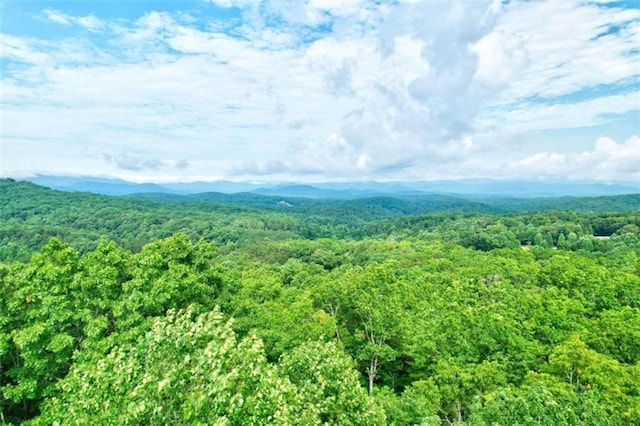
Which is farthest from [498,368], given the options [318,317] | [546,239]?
[546,239]

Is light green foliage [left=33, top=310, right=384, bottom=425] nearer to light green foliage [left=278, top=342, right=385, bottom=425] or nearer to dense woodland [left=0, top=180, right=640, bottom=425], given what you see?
dense woodland [left=0, top=180, right=640, bottom=425]

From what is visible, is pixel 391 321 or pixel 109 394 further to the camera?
Result: pixel 391 321

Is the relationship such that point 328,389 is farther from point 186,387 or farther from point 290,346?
point 290,346

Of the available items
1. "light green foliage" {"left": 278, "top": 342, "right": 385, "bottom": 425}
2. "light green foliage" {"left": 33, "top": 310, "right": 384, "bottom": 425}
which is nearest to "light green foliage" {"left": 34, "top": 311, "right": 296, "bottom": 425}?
"light green foliage" {"left": 33, "top": 310, "right": 384, "bottom": 425}

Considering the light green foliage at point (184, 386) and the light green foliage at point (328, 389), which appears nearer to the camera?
the light green foliage at point (184, 386)

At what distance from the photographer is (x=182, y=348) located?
9797 mm

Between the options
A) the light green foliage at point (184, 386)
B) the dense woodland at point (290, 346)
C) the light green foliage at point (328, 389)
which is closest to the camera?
the light green foliage at point (184, 386)

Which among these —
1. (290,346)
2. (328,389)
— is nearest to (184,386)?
(328,389)

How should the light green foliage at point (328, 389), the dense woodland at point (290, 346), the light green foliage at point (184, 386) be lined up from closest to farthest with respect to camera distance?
the light green foliage at point (184, 386) < the dense woodland at point (290, 346) < the light green foliage at point (328, 389)

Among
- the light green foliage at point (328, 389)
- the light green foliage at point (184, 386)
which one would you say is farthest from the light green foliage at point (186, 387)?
the light green foliage at point (328, 389)

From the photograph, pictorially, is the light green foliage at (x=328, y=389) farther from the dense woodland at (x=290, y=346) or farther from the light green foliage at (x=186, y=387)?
the light green foliage at (x=186, y=387)

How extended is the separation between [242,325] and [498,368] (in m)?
14.1

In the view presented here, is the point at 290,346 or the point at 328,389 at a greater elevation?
the point at 328,389

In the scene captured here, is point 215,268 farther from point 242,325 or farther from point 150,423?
point 150,423
